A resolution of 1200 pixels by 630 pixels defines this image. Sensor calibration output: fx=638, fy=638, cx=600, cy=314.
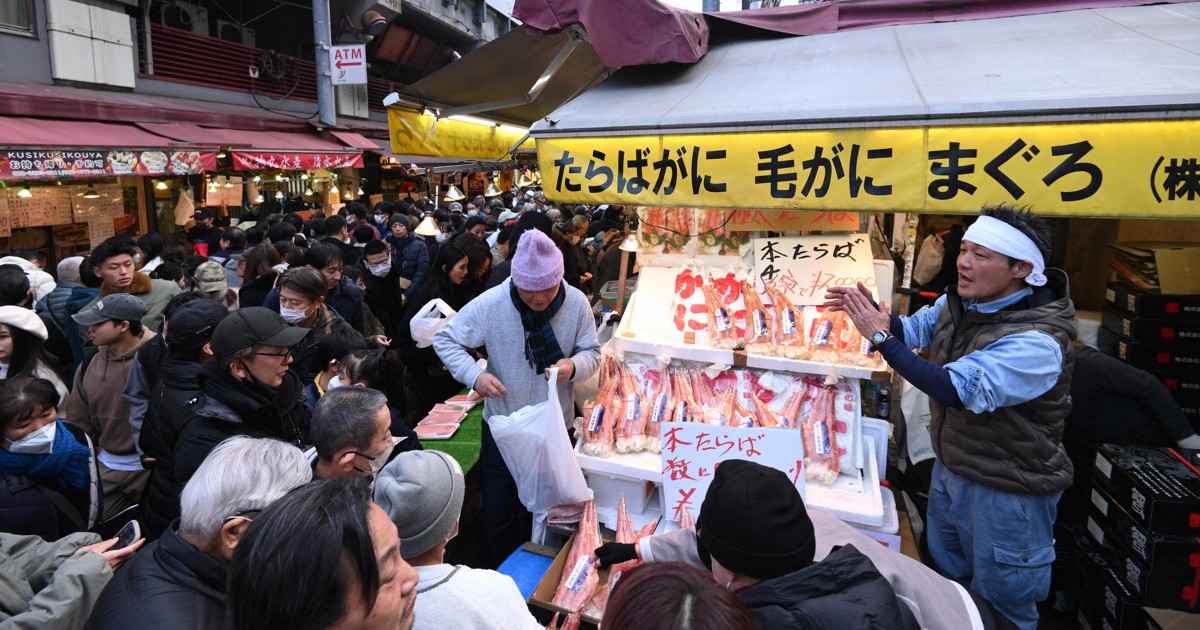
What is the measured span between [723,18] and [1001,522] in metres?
3.79

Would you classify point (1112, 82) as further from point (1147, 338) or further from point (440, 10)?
point (440, 10)

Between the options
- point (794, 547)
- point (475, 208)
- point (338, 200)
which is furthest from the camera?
point (338, 200)

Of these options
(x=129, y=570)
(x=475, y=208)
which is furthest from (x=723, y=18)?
(x=475, y=208)

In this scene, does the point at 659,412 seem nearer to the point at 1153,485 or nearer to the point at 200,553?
the point at 200,553

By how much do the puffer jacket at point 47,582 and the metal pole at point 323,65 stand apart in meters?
16.0

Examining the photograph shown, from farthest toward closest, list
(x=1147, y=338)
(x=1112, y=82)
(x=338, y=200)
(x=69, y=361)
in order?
(x=338, y=200), (x=69, y=361), (x=1147, y=338), (x=1112, y=82)

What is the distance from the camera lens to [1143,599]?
330cm

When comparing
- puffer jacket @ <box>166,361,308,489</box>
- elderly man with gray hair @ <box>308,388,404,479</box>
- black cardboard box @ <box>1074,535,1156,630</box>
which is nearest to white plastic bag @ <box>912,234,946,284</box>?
black cardboard box @ <box>1074,535,1156,630</box>

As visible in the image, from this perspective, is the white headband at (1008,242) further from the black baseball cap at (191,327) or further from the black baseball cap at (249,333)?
the black baseball cap at (191,327)

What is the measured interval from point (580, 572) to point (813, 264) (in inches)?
95.0

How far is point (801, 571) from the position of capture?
1.71 meters

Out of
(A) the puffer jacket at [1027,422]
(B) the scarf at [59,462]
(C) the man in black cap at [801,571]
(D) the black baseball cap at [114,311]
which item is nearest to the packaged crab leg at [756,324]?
(A) the puffer jacket at [1027,422]

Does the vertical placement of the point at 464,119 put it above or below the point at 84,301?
above

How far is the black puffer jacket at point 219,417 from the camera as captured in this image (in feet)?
8.75
